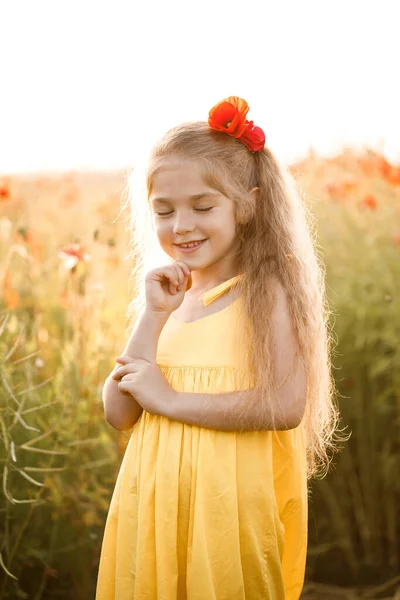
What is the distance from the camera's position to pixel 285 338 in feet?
5.66

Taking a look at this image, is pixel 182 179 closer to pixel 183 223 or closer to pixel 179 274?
pixel 183 223

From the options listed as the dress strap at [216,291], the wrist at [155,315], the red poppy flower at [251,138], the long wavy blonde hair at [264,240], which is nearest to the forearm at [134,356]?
the wrist at [155,315]

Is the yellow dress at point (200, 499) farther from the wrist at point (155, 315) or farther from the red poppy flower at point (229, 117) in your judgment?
the red poppy flower at point (229, 117)

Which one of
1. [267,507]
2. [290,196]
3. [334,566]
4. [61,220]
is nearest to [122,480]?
[267,507]

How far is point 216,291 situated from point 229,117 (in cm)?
38

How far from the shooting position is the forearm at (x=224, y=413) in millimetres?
1700

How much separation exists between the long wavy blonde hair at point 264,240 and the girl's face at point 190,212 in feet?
0.08

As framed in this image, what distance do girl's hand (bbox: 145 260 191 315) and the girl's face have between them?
0.03m

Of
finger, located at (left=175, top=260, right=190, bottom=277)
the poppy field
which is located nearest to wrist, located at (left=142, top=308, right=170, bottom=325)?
finger, located at (left=175, top=260, right=190, bottom=277)

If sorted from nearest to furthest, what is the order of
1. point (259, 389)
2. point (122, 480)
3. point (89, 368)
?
point (259, 389)
point (122, 480)
point (89, 368)

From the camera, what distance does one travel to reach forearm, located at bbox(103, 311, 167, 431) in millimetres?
1779

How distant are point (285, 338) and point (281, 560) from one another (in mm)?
550

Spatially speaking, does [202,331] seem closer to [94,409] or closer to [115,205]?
[94,409]

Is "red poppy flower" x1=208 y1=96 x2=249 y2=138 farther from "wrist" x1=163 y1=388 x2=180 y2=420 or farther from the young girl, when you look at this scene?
"wrist" x1=163 y1=388 x2=180 y2=420
